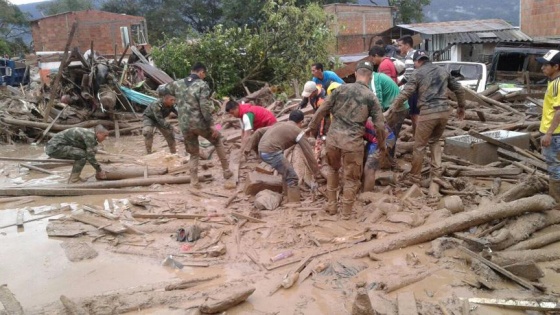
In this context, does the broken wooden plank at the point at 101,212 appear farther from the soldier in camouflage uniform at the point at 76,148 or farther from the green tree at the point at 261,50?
the green tree at the point at 261,50

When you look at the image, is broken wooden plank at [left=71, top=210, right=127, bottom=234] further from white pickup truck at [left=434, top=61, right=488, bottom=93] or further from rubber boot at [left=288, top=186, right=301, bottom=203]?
white pickup truck at [left=434, top=61, right=488, bottom=93]

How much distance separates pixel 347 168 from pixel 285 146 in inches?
49.5

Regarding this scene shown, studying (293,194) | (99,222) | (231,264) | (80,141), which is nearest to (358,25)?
(80,141)

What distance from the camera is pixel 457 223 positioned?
16.5 ft

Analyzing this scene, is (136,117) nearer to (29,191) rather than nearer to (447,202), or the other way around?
(29,191)

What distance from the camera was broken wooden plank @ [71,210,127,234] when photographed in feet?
19.4

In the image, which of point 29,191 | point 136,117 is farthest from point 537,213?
point 136,117

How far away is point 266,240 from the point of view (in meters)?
5.49

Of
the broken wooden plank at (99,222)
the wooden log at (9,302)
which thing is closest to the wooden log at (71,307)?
the wooden log at (9,302)

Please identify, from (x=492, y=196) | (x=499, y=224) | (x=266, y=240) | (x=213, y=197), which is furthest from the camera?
(x=213, y=197)

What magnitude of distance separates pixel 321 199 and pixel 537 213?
287cm

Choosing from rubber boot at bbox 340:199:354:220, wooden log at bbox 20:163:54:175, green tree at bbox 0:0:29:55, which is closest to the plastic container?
rubber boot at bbox 340:199:354:220

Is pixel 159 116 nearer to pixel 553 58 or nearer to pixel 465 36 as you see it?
pixel 553 58

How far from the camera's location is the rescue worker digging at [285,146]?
6.57 m
